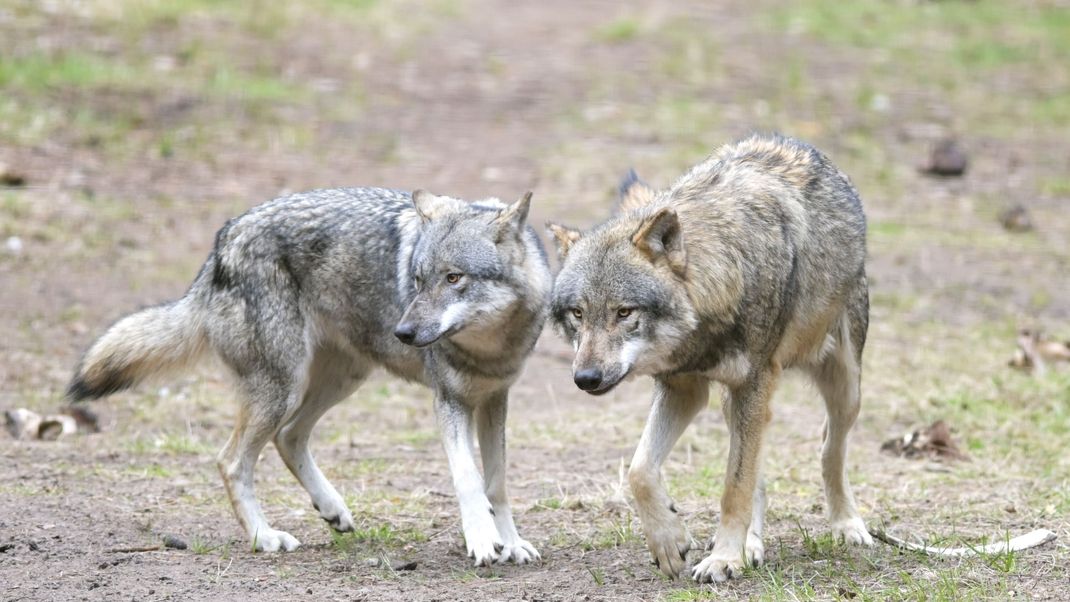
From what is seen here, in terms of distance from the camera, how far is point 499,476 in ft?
22.2

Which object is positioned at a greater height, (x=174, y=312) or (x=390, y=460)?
(x=174, y=312)

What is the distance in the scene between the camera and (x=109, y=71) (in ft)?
51.9

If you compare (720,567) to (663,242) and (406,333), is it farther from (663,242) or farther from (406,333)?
(406,333)

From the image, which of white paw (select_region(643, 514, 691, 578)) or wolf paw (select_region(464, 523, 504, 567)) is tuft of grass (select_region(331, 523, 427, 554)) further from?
white paw (select_region(643, 514, 691, 578))

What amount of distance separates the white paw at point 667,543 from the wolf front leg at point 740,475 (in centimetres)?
9

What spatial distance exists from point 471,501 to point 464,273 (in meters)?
1.01

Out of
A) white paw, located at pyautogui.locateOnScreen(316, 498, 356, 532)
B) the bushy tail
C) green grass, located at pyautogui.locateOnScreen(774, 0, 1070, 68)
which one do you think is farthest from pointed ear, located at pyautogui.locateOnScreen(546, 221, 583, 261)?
green grass, located at pyautogui.locateOnScreen(774, 0, 1070, 68)

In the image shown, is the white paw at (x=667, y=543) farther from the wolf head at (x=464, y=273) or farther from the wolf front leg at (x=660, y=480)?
the wolf head at (x=464, y=273)

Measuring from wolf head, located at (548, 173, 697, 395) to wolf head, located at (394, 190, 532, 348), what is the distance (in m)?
0.65

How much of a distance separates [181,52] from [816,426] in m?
10.3

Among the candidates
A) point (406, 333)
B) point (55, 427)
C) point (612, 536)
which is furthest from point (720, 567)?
point (55, 427)

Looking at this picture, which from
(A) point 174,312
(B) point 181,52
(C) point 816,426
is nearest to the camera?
(A) point 174,312

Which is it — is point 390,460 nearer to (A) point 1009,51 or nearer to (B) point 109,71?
(B) point 109,71

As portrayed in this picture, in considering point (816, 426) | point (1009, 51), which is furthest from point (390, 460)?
point (1009, 51)
